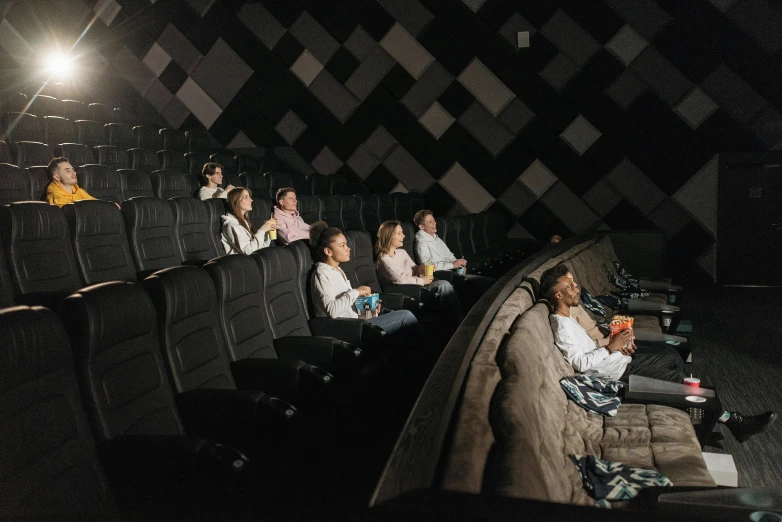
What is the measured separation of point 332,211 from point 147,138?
7.56 ft

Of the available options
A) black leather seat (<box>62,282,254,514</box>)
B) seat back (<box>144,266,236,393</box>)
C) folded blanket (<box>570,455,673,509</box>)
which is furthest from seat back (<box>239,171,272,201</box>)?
folded blanket (<box>570,455,673,509</box>)

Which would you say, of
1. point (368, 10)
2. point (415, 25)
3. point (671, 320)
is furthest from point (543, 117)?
point (671, 320)

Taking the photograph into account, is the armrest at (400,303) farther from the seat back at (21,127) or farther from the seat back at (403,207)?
the seat back at (21,127)

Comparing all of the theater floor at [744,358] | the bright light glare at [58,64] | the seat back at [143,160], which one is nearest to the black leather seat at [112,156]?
the seat back at [143,160]

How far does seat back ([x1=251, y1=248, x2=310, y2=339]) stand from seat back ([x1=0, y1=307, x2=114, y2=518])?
1119 millimetres

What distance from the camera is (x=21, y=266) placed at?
8.32 feet

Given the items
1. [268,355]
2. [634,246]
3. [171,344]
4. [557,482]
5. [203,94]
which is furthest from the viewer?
[203,94]

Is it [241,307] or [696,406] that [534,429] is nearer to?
[696,406]

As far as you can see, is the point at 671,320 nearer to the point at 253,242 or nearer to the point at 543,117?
the point at 253,242

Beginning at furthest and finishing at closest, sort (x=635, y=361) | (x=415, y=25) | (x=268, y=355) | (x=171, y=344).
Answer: (x=415, y=25) → (x=635, y=361) → (x=268, y=355) → (x=171, y=344)

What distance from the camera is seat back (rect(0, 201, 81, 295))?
2.53 m

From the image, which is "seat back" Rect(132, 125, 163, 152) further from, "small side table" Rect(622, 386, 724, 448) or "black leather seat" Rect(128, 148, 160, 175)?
"small side table" Rect(622, 386, 724, 448)

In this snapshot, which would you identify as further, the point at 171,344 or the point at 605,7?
the point at 605,7

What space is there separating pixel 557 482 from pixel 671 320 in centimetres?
283
